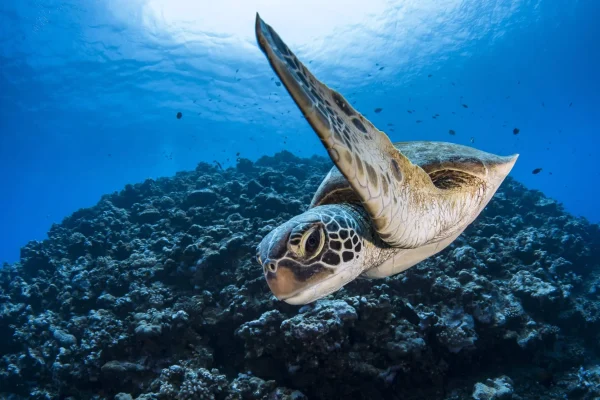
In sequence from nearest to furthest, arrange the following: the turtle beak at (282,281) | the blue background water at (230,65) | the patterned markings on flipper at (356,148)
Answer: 1. the patterned markings on flipper at (356,148)
2. the turtle beak at (282,281)
3. the blue background water at (230,65)

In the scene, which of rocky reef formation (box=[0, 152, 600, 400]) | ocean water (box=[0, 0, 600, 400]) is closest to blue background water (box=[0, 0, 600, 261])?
ocean water (box=[0, 0, 600, 400])

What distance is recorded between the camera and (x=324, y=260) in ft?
5.84

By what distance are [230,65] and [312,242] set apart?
80.4ft

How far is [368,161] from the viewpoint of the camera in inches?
61.6

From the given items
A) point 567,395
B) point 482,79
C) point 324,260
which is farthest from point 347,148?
point 482,79

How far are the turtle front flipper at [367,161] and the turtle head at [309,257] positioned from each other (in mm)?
263

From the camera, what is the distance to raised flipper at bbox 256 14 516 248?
52.6 inches

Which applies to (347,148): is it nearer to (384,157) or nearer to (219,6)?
(384,157)

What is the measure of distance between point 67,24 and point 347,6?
16.7 meters

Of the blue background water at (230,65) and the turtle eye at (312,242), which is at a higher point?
the blue background water at (230,65)

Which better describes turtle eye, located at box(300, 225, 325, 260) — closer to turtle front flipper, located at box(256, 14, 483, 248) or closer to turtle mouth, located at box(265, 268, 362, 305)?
turtle mouth, located at box(265, 268, 362, 305)

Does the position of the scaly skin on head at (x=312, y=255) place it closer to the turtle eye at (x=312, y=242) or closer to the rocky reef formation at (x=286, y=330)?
the turtle eye at (x=312, y=242)

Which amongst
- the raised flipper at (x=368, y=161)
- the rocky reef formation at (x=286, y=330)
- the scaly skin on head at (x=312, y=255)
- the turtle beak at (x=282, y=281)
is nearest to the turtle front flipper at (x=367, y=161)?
the raised flipper at (x=368, y=161)

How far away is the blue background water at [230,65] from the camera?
706 inches
